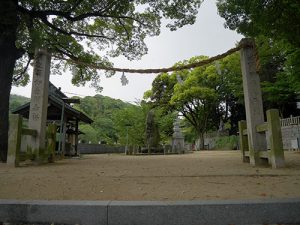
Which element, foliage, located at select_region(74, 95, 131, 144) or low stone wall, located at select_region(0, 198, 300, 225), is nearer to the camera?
low stone wall, located at select_region(0, 198, 300, 225)

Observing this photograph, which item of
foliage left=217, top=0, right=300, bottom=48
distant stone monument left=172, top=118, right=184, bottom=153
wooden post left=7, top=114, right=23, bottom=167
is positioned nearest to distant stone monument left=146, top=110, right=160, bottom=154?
distant stone monument left=172, top=118, right=184, bottom=153

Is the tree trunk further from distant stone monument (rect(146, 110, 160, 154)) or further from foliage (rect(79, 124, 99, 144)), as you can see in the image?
foliage (rect(79, 124, 99, 144))

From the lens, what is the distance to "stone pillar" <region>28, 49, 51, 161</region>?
27.1 ft

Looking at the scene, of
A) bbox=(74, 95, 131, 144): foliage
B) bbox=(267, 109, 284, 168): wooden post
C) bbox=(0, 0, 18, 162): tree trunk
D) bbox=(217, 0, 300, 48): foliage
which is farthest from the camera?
bbox=(74, 95, 131, 144): foliage

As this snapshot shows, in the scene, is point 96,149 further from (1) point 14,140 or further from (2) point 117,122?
(1) point 14,140

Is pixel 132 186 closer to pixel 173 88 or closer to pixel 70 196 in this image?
pixel 70 196

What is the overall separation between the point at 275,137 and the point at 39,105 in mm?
6855

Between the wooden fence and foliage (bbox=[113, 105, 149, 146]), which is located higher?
foliage (bbox=[113, 105, 149, 146])

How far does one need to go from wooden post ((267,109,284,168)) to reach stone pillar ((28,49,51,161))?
6.61 metres

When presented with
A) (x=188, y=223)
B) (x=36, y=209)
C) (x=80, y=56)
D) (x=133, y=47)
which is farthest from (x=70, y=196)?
(x=133, y=47)

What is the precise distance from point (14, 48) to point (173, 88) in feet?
85.5

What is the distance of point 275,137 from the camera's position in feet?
19.5

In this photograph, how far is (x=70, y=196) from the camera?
337 centimetres

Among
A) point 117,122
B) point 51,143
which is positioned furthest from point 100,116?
point 51,143
